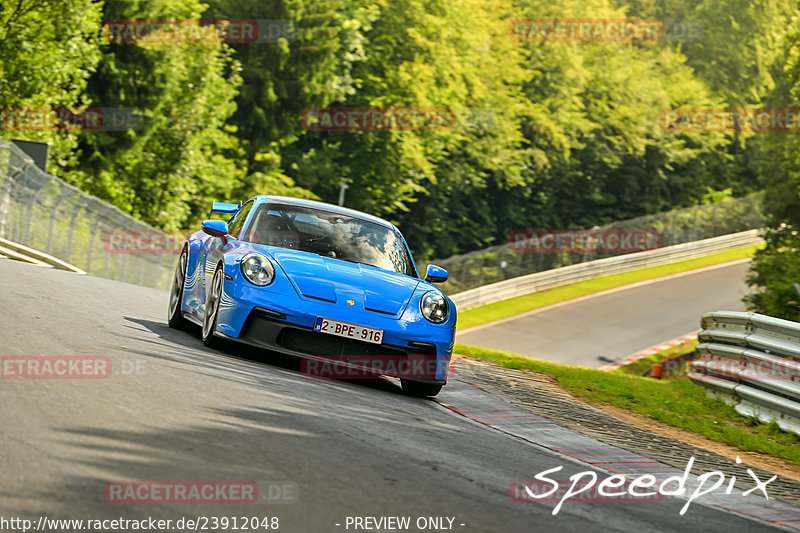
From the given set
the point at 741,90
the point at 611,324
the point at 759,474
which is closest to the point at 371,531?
the point at 759,474

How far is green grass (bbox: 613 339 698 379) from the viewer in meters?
27.9

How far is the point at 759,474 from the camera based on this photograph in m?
7.65

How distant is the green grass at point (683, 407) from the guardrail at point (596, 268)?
82.4 ft

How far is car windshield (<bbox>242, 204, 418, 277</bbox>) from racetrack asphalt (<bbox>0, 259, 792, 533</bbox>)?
1.48 m

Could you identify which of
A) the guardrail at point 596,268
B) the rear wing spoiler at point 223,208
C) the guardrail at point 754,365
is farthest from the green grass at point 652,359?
the rear wing spoiler at point 223,208

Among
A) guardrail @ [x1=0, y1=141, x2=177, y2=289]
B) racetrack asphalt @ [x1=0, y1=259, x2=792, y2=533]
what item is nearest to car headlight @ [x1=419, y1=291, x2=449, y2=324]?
racetrack asphalt @ [x1=0, y1=259, x2=792, y2=533]

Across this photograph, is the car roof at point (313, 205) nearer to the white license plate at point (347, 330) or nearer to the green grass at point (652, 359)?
the white license plate at point (347, 330)

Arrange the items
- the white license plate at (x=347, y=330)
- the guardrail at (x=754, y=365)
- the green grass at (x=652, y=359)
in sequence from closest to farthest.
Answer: the white license plate at (x=347, y=330)
the guardrail at (x=754, y=365)
the green grass at (x=652, y=359)

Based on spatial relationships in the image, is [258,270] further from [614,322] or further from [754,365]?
[614,322]

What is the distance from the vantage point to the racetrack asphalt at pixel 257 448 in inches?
170

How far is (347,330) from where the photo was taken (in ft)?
27.5

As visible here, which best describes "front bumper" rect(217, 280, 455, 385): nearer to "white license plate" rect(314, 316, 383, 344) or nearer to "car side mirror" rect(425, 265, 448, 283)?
"white license plate" rect(314, 316, 383, 344)

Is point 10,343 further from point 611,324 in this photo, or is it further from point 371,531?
point 611,324

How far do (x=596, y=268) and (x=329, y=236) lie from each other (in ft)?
125
